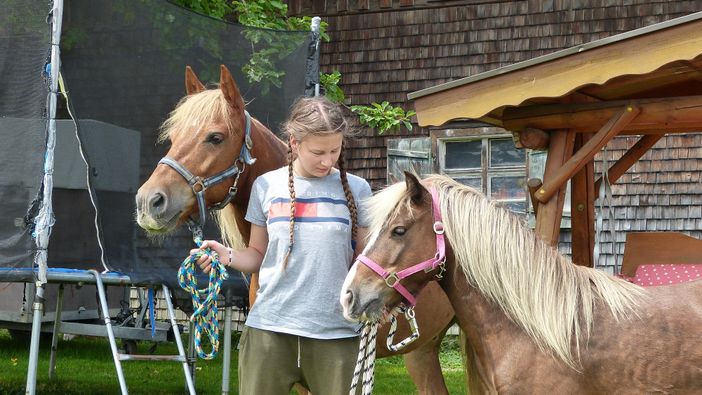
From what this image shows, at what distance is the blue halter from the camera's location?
11.7 feet

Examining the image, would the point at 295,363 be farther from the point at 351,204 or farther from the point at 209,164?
the point at 209,164

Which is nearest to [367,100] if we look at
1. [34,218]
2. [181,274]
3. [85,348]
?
[85,348]

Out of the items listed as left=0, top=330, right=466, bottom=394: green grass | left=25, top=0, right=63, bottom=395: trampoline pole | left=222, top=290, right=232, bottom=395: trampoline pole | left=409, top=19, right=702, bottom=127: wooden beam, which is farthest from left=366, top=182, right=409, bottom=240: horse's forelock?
left=0, top=330, right=466, bottom=394: green grass

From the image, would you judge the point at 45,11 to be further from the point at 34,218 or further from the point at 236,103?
the point at 236,103

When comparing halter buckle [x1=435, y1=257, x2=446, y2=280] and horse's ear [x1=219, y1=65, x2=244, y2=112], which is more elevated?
horse's ear [x1=219, y1=65, x2=244, y2=112]

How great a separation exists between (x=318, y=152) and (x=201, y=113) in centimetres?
85

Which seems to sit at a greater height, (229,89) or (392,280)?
(229,89)

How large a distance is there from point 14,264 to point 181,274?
1543mm

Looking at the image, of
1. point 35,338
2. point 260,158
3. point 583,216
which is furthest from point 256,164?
point 583,216

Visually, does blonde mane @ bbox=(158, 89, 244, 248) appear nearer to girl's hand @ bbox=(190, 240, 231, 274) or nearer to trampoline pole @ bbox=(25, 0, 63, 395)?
girl's hand @ bbox=(190, 240, 231, 274)

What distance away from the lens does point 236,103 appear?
3.80 meters

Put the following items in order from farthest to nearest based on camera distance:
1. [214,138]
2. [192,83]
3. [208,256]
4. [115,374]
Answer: [115,374], [192,83], [214,138], [208,256]

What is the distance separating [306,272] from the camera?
3.08 m

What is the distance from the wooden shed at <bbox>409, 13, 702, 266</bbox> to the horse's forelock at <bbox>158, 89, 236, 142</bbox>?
4.08 feet
